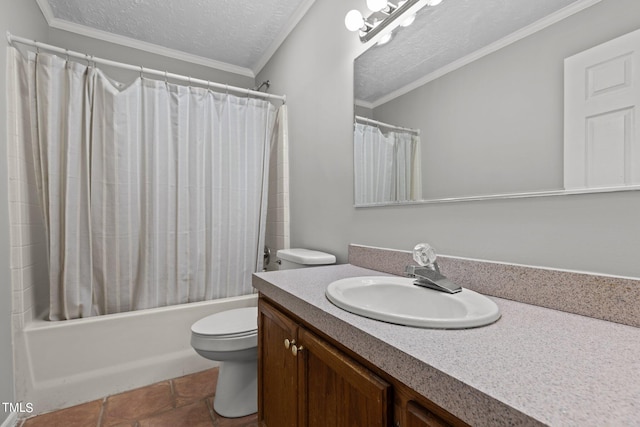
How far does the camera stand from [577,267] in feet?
2.42

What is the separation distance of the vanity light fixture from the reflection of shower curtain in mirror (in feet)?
1.39

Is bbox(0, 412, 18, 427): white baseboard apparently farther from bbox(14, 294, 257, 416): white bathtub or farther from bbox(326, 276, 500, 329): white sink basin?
bbox(326, 276, 500, 329): white sink basin

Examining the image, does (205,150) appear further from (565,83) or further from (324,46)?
(565,83)

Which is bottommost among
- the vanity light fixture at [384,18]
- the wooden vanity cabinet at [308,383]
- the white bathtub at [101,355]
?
the white bathtub at [101,355]

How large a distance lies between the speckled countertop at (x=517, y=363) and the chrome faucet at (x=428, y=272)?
165mm

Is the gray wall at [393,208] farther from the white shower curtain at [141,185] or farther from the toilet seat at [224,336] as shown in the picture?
the toilet seat at [224,336]

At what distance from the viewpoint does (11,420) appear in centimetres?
138

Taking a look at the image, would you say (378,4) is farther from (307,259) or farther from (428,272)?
(307,259)

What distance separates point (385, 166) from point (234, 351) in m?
1.17

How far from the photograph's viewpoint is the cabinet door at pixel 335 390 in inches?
23.1

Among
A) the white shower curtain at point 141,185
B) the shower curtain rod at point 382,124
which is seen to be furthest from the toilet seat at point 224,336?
the shower curtain rod at point 382,124

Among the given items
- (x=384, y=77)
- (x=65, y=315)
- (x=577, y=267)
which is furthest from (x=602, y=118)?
(x=65, y=315)

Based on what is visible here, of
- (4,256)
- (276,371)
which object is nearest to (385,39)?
(276,371)

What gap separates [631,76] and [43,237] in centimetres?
269
